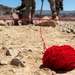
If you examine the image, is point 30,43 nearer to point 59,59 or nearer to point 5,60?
point 5,60

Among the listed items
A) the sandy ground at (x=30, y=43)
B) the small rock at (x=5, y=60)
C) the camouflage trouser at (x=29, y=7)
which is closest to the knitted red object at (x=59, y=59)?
the sandy ground at (x=30, y=43)

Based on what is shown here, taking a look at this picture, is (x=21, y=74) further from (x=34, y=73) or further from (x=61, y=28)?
(x=61, y=28)

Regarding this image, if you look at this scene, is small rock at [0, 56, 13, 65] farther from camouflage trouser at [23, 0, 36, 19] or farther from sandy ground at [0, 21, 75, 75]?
camouflage trouser at [23, 0, 36, 19]

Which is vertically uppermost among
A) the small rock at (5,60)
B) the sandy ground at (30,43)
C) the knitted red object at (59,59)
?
the knitted red object at (59,59)

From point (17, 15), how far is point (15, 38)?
A: 3.50 metres

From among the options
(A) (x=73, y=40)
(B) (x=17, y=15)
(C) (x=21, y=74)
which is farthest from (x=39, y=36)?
(C) (x=21, y=74)

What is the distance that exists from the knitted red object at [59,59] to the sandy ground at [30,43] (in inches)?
5.2

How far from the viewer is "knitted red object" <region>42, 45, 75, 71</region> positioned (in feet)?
17.3

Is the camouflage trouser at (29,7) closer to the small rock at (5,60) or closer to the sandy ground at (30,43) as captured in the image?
the sandy ground at (30,43)

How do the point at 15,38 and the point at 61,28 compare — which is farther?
the point at 61,28

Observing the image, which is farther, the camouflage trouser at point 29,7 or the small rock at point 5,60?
the camouflage trouser at point 29,7

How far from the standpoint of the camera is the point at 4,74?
16.3ft

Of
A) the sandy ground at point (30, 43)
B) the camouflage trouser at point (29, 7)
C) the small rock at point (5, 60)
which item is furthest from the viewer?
the camouflage trouser at point (29, 7)

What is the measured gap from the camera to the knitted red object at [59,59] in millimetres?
5262
